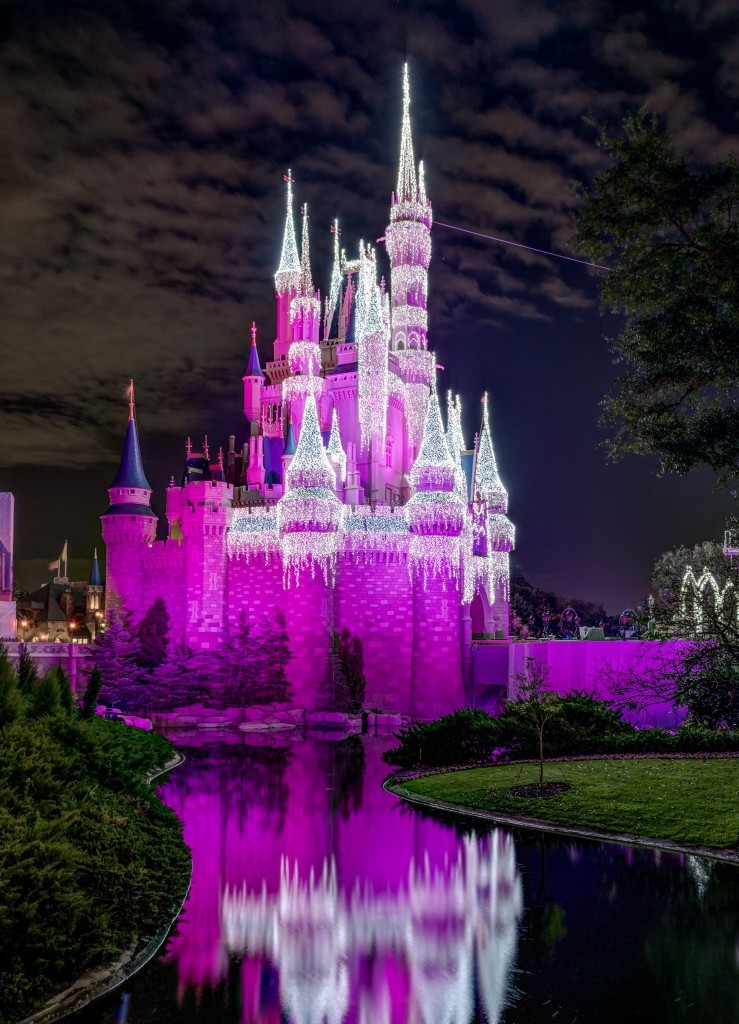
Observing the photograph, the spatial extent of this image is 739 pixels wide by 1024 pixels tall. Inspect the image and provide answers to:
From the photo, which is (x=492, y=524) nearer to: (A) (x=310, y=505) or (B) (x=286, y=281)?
(A) (x=310, y=505)

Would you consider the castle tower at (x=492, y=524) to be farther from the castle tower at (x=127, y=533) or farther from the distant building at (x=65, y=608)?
the distant building at (x=65, y=608)

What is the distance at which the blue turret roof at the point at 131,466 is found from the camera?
1560 inches

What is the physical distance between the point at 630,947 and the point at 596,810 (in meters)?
5.59

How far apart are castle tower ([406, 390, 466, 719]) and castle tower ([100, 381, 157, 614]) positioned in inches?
477

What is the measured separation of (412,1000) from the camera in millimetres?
6602

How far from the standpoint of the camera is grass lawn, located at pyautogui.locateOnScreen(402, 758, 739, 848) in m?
12.2

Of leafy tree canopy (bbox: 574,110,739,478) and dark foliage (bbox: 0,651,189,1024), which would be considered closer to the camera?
dark foliage (bbox: 0,651,189,1024)

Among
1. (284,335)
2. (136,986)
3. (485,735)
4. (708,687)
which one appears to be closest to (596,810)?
(708,687)

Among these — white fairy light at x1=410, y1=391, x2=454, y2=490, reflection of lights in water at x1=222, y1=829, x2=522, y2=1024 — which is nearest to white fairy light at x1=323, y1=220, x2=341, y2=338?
white fairy light at x1=410, y1=391, x2=454, y2=490

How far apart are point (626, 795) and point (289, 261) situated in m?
34.4

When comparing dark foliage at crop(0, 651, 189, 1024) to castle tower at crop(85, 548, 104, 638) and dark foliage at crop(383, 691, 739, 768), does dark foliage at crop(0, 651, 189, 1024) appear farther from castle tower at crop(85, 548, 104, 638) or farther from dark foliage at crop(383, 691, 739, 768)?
castle tower at crop(85, 548, 104, 638)

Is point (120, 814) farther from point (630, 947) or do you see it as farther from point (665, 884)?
point (665, 884)

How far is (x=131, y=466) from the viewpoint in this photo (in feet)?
131

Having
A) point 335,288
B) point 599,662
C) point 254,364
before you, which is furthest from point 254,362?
point 599,662
